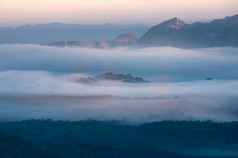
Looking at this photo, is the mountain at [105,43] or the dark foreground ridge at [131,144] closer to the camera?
the dark foreground ridge at [131,144]

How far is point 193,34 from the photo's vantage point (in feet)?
436

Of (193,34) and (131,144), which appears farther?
(193,34)

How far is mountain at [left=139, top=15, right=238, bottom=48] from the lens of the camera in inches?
4948

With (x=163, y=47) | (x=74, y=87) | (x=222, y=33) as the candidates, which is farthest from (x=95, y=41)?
(x=74, y=87)

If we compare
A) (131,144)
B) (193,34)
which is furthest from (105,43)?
(131,144)

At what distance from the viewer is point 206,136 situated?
61.5 ft

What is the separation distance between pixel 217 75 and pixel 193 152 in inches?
3535

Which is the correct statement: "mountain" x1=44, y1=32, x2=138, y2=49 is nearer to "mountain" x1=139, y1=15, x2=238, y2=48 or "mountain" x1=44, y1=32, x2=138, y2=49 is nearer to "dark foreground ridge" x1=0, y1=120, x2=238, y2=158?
"mountain" x1=139, y1=15, x2=238, y2=48

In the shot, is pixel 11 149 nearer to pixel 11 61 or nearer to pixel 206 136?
pixel 206 136

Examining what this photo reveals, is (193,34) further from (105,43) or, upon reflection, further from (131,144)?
(131,144)

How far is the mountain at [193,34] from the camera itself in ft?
412

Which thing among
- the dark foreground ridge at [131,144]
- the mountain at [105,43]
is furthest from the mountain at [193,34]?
the dark foreground ridge at [131,144]

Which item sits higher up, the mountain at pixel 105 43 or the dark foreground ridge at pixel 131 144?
the mountain at pixel 105 43

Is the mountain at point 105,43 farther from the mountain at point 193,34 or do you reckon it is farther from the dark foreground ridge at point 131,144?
the dark foreground ridge at point 131,144
